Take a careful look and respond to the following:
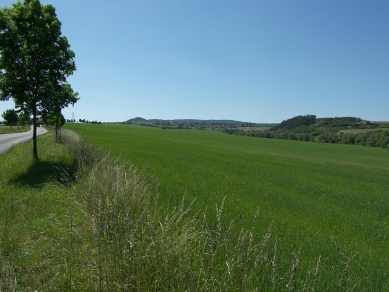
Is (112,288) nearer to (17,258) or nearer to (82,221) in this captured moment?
(17,258)

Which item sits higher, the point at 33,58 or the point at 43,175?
the point at 33,58

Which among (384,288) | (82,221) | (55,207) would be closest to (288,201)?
(384,288)

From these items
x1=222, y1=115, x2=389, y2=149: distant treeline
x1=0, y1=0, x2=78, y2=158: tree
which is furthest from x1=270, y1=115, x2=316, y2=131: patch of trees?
x1=0, y1=0, x2=78, y2=158: tree

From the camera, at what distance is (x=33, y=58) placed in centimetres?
1487

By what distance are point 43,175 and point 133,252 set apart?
10.4 m

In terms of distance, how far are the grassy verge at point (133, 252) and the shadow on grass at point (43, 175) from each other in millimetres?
1406

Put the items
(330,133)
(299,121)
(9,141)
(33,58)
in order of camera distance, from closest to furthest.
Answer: (33,58)
(9,141)
(330,133)
(299,121)

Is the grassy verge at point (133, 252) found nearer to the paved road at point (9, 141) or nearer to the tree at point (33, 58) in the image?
the tree at point (33, 58)

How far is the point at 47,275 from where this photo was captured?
448 cm

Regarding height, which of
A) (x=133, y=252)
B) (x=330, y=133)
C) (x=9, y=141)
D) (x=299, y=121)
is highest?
(x=299, y=121)

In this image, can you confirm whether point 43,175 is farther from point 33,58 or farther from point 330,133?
point 330,133

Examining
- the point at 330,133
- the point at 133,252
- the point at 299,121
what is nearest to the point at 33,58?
the point at 133,252

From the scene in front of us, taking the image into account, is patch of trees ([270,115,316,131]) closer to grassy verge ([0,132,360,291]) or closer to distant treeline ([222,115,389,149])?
distant treeline ([222,115,389,149])

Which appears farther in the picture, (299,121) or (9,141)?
(299,121)
